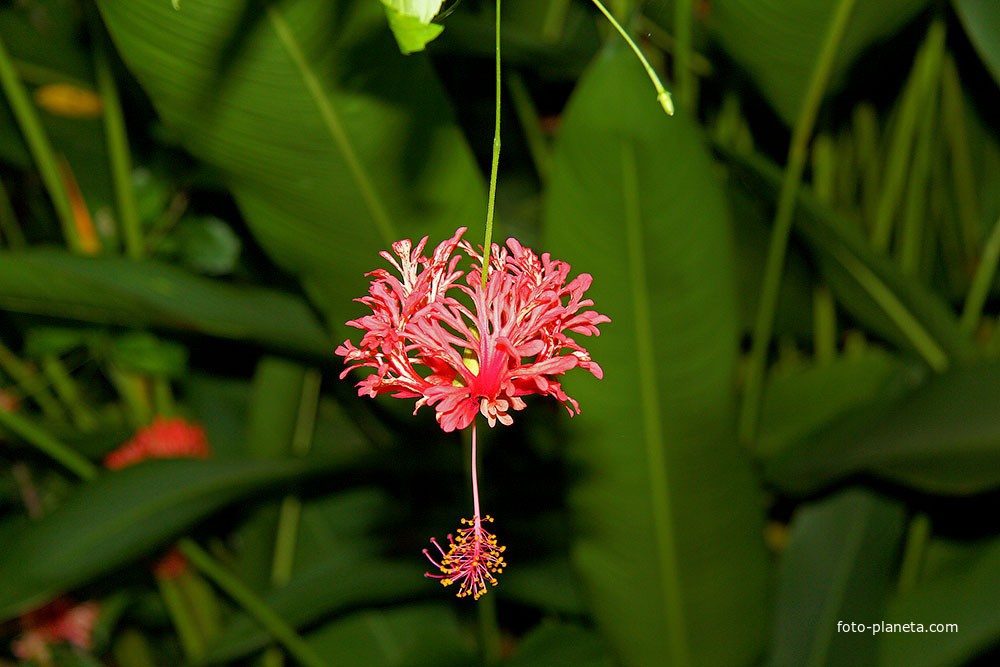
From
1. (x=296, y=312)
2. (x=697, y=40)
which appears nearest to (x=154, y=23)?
(x=296, y=312)

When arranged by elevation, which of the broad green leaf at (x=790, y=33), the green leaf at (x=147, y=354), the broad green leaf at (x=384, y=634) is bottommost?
the broad green leaf at (x=384, y=634)

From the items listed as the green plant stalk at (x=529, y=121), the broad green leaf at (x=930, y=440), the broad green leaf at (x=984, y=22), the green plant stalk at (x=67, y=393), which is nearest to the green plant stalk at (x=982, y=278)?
the broad green leaf at (x=930, y=440)

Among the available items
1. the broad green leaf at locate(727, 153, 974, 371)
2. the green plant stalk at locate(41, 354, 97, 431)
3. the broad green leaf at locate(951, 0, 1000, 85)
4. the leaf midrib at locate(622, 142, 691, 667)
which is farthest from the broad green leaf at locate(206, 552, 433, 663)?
the broad green leaf at locate(951, 0, 1000, 85)

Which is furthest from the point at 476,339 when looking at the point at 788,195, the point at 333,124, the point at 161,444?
the point at 161,444

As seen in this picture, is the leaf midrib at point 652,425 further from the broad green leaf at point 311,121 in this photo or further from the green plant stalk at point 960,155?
the green plant stalk at point 960,155

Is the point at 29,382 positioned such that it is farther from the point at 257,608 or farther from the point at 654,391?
the point at 654,391

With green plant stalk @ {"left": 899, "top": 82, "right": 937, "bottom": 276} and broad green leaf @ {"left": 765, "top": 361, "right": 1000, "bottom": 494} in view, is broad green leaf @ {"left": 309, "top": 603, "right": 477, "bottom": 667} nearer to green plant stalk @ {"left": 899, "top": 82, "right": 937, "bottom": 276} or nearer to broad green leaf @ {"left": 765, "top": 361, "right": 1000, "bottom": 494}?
broad green leaf @ {"left": 765, "top": 361, "right": 1000, "bottom": 494}
